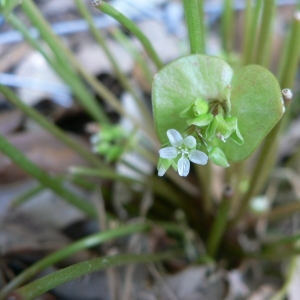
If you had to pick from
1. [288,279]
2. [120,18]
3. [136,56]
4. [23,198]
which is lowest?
[288,279]

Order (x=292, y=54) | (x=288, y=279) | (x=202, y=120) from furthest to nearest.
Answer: (x=288, y=279) < (x=292, y=54) < (x=202, y=120)

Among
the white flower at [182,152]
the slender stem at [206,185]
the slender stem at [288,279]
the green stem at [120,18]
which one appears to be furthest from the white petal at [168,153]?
the slender stem at [288,279]

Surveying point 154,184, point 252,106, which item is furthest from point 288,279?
point 252,106

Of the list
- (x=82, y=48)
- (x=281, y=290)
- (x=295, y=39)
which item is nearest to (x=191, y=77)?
(x=295, y=39)

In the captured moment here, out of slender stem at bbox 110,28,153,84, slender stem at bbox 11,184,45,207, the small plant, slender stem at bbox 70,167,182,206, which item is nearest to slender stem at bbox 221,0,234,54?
the small plant

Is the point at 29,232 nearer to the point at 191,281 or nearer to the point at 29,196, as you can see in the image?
the point at 29,196

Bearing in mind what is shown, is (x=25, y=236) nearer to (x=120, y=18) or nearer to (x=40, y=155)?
(x=40, y=155)

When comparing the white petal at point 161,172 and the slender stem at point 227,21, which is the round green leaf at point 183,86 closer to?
the white petal at point 161,172
